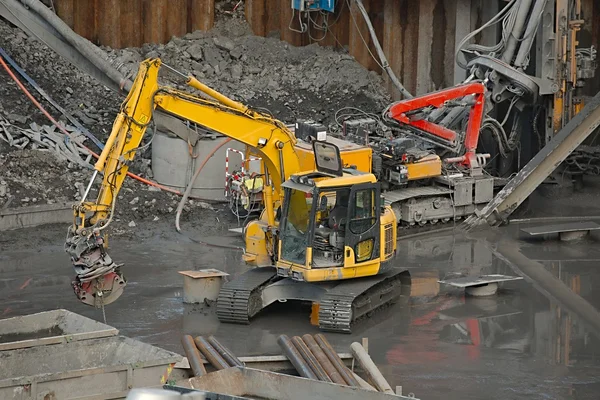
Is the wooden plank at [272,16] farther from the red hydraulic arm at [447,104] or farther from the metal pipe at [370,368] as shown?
the metal pipe at [370,368]

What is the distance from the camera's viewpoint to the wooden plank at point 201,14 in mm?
29609

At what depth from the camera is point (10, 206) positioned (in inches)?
928

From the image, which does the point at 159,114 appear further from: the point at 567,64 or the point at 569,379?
the point at 567,64

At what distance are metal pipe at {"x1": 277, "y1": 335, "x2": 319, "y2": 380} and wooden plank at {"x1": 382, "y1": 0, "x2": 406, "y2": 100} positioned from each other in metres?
14.3

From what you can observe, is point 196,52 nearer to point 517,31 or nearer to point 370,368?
point 517,31

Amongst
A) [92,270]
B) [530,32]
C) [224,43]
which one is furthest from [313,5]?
[92,270]

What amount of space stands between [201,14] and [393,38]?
444 centimetres

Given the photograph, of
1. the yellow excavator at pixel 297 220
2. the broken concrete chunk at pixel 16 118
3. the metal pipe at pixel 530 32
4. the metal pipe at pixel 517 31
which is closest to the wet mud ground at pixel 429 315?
the yellow excavator at pixel 297 220

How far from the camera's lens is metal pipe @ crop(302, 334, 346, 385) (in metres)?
15.2

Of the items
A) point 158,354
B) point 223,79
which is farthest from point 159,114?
point 223,79

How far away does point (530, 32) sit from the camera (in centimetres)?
2691

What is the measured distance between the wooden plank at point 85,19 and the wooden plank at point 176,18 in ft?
5.56

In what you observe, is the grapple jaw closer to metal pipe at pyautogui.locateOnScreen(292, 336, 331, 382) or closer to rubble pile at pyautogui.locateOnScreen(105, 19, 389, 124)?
metal pipe at pyautogui.locateOnScreen(292, 336, 331, 382)

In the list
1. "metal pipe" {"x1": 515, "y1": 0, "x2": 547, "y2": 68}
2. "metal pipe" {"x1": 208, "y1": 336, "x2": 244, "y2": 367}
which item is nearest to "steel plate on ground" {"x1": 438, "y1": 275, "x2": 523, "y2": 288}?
"metal pipe" {"x1": 208, "y1": 336, "x2": 244, "y2": 367}
